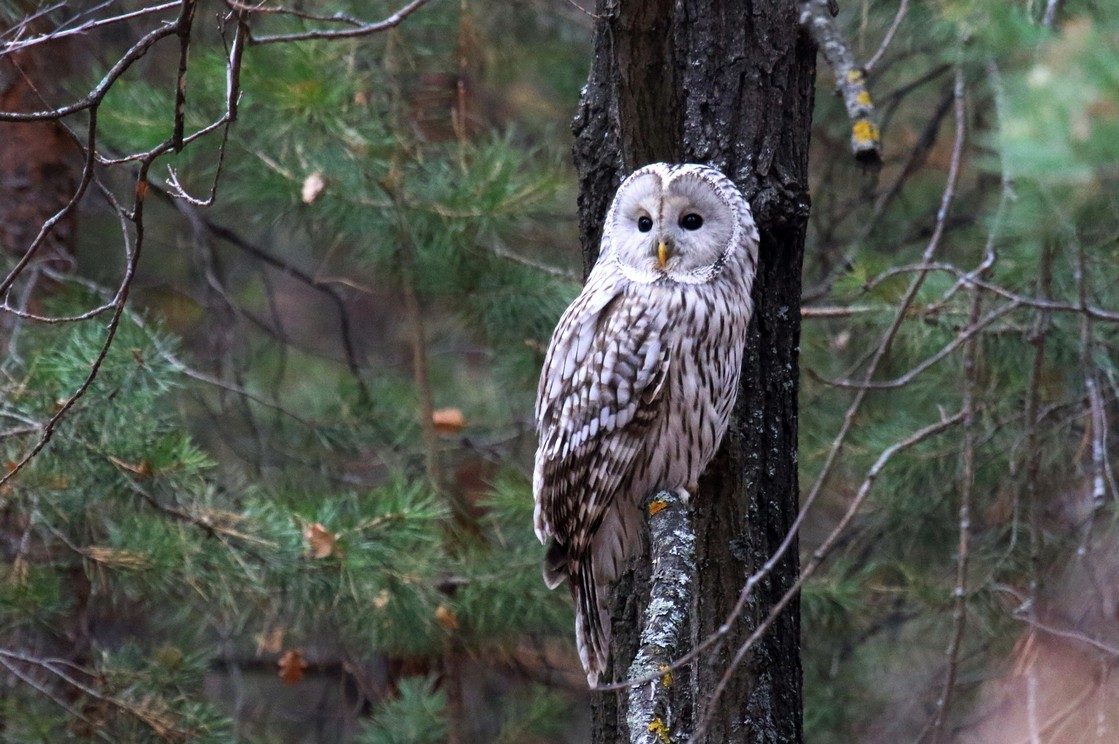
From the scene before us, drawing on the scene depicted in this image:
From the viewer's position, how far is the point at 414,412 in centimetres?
505

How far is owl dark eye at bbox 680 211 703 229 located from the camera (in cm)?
258

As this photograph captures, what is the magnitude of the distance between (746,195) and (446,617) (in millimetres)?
2033

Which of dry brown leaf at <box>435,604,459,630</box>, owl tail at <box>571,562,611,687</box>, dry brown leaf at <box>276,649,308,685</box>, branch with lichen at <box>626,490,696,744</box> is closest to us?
branch with lichen at <box>626,490,696,744</box>

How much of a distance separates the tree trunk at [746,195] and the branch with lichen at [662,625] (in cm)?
20

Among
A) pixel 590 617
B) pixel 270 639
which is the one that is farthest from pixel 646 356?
pixel 270 639

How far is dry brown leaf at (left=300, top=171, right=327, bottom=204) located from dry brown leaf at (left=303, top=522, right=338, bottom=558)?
44.4 inches

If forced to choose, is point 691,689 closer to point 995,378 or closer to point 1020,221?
point 1020,221

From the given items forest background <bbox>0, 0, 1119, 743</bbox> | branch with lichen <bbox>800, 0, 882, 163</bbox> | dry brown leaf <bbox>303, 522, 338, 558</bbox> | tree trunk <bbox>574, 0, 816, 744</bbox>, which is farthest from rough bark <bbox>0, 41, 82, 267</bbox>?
branch with lichen <bbox>800, 0, 882, 163</bbox>

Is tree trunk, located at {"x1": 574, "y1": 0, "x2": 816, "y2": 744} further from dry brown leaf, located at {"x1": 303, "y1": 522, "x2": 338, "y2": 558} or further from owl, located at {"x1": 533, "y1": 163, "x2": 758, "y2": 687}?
dry brown leaf, located at {"x1": 303, "y1": 522, "x2": 338, "y2": 558}

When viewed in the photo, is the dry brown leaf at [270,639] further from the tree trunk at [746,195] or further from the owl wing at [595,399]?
the tree trunk at [746,195]

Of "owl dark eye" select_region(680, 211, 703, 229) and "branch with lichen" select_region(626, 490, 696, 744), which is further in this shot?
"owl dark eye" select_region(680, 211, 703, 229)

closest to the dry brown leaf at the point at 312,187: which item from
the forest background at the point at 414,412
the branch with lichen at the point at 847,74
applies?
the forest background at the point at 414,412

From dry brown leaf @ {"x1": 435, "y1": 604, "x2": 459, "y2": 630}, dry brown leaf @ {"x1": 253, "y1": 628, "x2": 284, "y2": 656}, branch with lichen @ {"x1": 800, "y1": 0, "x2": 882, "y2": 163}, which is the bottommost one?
dry brown leaf @ {"x1": 253, "y1": 628, "x2": 284, "y2": 656}

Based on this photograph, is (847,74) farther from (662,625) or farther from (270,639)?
(270,639)
